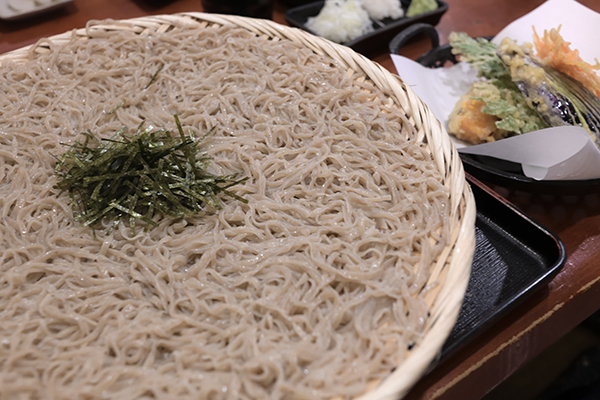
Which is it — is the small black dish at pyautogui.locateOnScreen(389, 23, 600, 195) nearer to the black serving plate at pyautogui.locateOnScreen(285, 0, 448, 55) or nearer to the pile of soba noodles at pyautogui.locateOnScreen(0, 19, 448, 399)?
the pile of soba noodles at pyautogui.locateOnScreen(0, 19, 448, 399)

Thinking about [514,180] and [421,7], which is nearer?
[514,180]

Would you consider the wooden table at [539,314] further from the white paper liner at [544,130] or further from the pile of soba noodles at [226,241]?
the pile of soba noodles at [226,241]

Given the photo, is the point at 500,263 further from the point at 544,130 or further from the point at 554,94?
the point at 554,94

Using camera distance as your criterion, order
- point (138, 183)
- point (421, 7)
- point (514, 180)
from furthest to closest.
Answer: point (421, 7)
point (514, 180)
point (138, 183)

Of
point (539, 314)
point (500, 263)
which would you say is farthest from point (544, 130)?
point (539, 314)

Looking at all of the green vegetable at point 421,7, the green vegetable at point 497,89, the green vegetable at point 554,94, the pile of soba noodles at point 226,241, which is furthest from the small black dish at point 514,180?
the green vegetable at point 421,7

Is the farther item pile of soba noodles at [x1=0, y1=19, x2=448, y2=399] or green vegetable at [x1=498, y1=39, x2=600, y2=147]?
green vegetable at [x1=498, y1=39, x2=600, y2=147]

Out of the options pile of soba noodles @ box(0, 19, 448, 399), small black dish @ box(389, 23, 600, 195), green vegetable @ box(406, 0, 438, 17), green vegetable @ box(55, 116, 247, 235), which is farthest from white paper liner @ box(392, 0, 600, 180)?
green vegetable @ box(55, 116, 247, 235)
